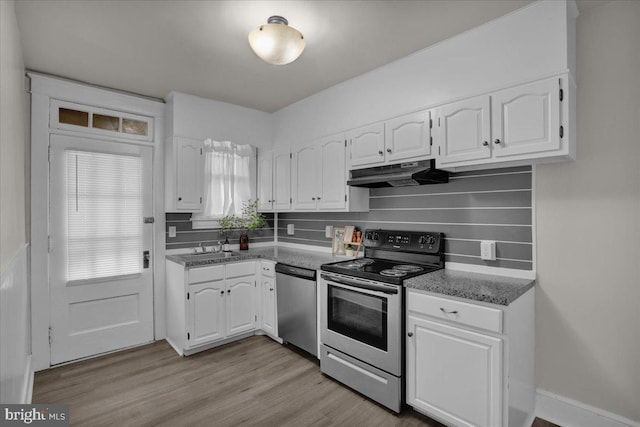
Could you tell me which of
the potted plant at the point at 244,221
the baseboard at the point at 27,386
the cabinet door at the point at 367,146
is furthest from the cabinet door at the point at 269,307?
the baseboard at the point at 27,386

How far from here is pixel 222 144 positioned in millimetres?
3752

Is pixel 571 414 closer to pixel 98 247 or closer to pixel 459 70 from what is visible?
pixel 459 70

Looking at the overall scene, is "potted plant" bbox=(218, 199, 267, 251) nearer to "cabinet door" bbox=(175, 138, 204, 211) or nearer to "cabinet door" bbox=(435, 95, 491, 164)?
"cabinet door" bbox=(175, 138, 204, 211)

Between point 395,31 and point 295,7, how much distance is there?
733 millimetres

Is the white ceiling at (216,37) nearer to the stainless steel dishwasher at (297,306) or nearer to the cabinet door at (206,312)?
the stainless steel dishwasher at (297,306)

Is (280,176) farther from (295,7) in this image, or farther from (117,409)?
(117,409)

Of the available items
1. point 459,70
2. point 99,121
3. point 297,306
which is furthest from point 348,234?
point 99,121

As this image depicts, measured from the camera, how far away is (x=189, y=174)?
3520 mm

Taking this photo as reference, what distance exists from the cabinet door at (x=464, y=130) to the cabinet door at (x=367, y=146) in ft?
1.69

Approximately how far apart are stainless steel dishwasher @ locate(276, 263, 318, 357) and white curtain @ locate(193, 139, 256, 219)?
991 mm

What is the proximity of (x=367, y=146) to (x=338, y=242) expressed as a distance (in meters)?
1.12

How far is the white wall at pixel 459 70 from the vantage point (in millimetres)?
1933

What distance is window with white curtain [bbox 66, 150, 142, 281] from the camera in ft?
10.2

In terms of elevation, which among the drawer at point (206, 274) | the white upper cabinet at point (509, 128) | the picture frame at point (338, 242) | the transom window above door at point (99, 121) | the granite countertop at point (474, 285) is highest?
the transom window above door at point (99, 121)
